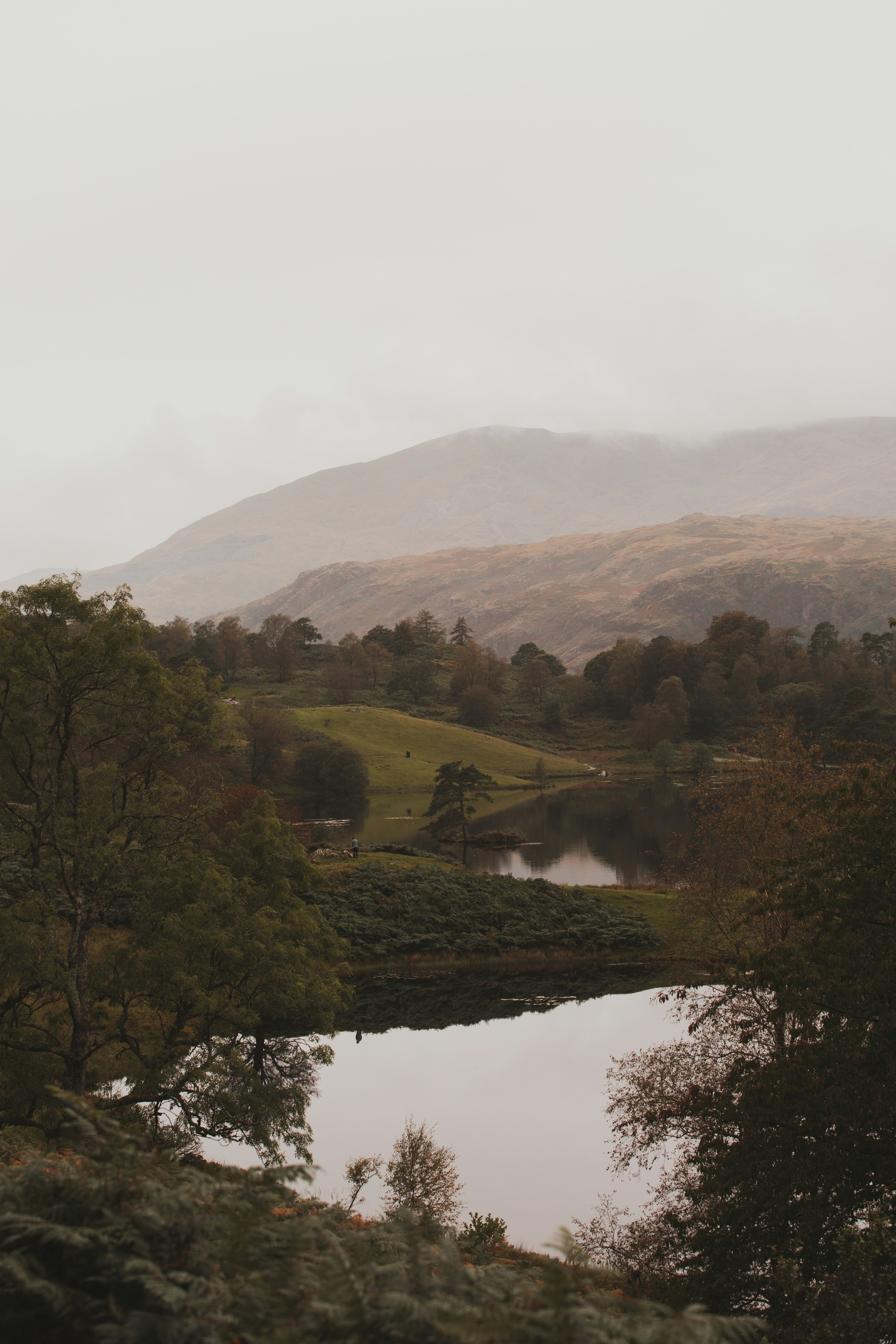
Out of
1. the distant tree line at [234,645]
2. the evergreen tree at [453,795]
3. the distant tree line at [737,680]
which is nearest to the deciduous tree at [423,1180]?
the evergreen tree at [453,795]

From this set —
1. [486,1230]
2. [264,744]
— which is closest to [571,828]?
[264,744]

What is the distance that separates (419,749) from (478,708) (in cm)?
2758

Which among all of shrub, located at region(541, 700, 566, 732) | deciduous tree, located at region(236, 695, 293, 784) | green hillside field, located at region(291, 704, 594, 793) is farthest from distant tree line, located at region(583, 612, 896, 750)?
deciduous tree, located at region(236, 695, 293, 784)

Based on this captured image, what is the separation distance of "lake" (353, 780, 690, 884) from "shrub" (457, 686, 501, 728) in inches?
1384

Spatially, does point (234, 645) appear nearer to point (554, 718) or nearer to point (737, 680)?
point (554, 718)

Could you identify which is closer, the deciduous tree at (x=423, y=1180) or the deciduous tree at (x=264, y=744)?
the deciduous tree at (x=423, y=1180)

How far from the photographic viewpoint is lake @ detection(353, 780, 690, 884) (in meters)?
70.6

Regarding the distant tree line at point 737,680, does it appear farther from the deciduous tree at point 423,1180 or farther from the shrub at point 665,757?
the deciduous tree at point 423,1180

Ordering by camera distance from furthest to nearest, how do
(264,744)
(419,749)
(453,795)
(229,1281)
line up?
(419,749), (264,744), (453,795), (229,1281)

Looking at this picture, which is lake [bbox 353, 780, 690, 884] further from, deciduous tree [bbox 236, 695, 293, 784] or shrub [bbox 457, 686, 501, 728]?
shrub [bbox 457, 686, 501, 728]

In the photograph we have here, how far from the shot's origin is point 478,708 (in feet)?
523

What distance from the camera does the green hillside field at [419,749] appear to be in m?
123

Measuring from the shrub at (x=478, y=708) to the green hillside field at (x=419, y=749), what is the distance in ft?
27.2

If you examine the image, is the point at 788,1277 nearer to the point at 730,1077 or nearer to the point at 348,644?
the point at 730,1077
